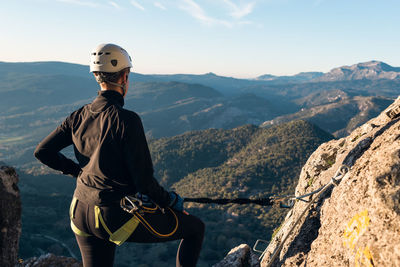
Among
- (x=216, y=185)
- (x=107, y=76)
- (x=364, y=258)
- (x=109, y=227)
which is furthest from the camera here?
(x=216, y=185)

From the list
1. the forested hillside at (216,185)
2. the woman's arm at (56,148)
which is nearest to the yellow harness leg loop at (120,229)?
the woman's arm at (56,148)

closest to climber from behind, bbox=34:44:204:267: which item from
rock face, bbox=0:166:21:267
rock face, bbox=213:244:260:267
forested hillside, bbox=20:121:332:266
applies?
rock face, bbox=0:166:21:267

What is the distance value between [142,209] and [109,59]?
2.26 metres

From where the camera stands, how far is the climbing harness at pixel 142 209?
380 centimetres

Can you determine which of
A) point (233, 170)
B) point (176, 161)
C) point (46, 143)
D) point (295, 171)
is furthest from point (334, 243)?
point (176, 161)

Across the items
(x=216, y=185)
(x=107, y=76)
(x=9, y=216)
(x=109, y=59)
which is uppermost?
(x=109, y=59)

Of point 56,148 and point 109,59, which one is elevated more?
point 109,59

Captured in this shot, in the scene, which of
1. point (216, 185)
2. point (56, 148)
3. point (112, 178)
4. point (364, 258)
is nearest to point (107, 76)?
point (56, 148)

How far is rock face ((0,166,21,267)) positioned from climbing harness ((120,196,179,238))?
283cm

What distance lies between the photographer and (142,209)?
3926 mm

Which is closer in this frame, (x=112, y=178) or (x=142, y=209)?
(x=112, y=178)

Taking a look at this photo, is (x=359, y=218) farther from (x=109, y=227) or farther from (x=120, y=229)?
(x=109, y=227)

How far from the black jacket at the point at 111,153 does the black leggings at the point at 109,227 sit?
7.0 inches

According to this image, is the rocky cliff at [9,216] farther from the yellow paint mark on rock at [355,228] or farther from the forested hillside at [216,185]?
the forested hillside at [216,185]
